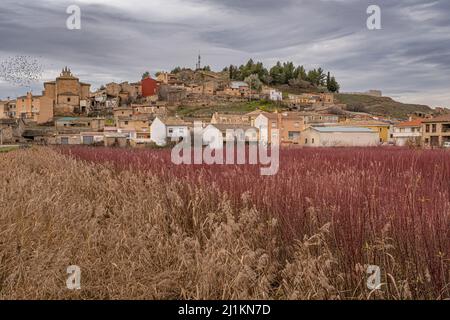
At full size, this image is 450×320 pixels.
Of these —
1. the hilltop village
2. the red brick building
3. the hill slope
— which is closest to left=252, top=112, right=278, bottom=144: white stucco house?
the hilltop village

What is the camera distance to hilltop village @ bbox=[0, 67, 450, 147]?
52.8 metres

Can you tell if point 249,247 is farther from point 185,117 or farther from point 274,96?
point 274,96

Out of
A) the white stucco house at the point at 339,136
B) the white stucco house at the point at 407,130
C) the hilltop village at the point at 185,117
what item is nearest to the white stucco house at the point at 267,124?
the hilltop village at the point at 185,117

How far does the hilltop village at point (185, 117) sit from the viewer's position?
52.8 meters

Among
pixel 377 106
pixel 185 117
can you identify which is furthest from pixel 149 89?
pixel 377 106

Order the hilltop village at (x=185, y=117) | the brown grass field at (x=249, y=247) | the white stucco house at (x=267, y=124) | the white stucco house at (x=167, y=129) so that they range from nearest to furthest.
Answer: the brown grass field at (x=249, y=247) → the hilltop village at (x=185, y=117) → the white stucco house at (x=167, y=129) → the white stucco house at (x=267, y=124)

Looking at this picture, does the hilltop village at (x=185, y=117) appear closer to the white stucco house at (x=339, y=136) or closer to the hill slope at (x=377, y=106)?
the white stucco house at (x=339, y=136)

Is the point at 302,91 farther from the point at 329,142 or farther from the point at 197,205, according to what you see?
the point at 197,205

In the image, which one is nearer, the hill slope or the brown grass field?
the brown grass field

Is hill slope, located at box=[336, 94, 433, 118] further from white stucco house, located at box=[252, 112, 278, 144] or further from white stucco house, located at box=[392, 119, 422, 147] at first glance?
white stucco house, located at box=[252, 112, 278, 144]

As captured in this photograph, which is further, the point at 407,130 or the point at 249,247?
the point at 407,130

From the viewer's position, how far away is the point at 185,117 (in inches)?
3036
